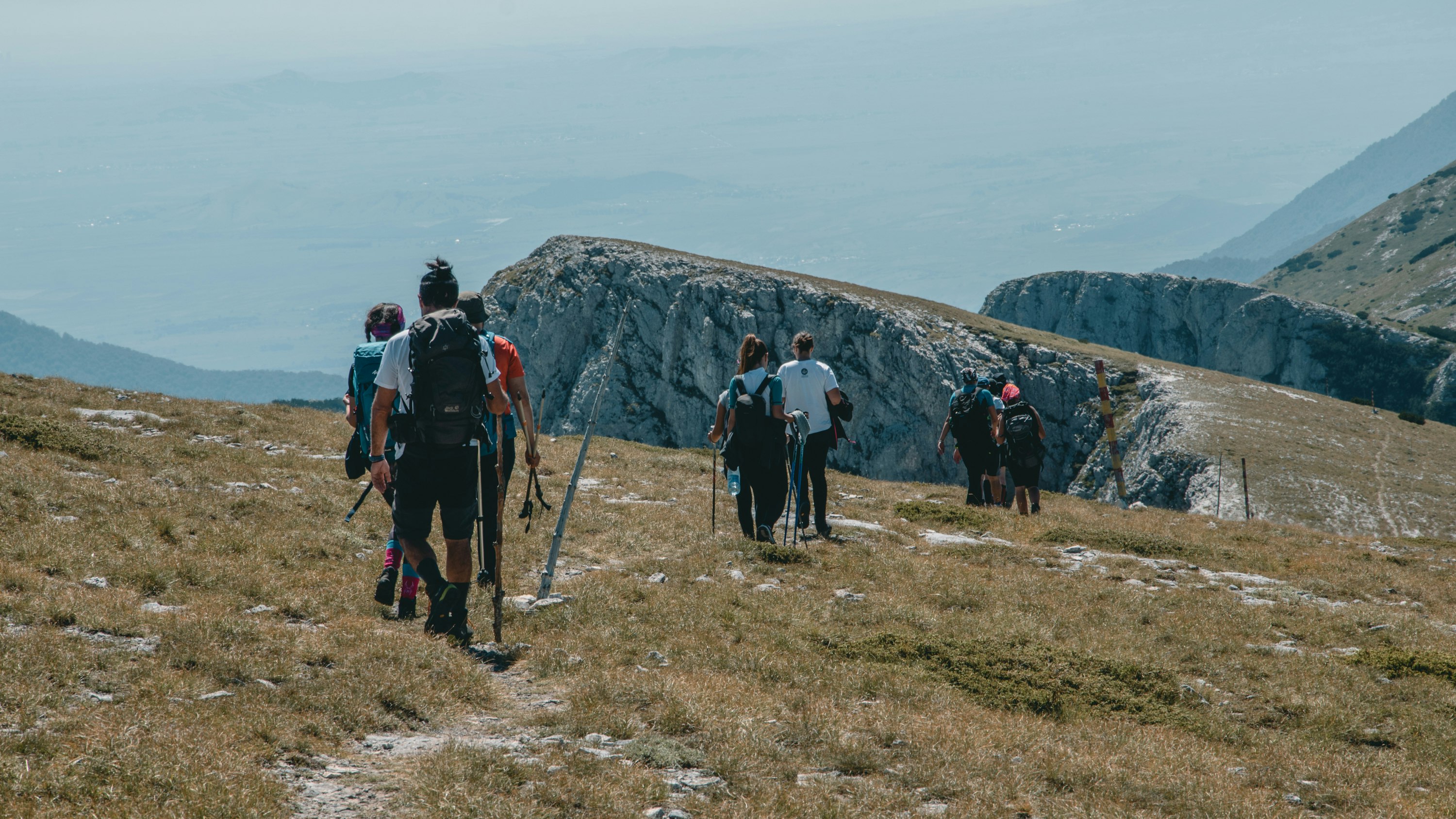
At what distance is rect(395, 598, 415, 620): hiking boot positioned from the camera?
984cm

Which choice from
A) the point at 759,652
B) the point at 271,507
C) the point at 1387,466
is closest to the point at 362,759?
the point at 759,652

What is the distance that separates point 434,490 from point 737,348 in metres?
97.6

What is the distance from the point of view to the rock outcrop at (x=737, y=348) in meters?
93.7

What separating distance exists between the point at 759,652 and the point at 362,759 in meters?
4.38

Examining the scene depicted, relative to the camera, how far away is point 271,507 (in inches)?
545

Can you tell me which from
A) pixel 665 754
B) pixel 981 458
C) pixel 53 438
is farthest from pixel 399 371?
pixel 981 458

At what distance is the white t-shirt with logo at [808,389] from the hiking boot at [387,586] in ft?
25.4

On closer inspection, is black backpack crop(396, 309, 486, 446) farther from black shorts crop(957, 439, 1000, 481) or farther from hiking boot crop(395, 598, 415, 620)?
black shorts crop(957, 439, 1000, 481)

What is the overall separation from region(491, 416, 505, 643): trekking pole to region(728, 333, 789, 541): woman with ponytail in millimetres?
4555

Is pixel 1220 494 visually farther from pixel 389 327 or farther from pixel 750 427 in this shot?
pixel 389 327

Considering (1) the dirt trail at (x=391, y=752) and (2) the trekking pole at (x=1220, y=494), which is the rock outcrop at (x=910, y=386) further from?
(1) the dirt trail at (x=391, y=752)

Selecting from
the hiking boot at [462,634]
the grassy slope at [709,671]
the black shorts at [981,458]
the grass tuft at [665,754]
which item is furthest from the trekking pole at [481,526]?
the black shorts at [981,458]

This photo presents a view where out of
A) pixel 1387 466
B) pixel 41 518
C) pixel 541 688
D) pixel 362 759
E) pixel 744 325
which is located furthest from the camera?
pixel 744 325

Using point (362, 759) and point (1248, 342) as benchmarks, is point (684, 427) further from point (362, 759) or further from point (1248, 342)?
point (1248, 342)
